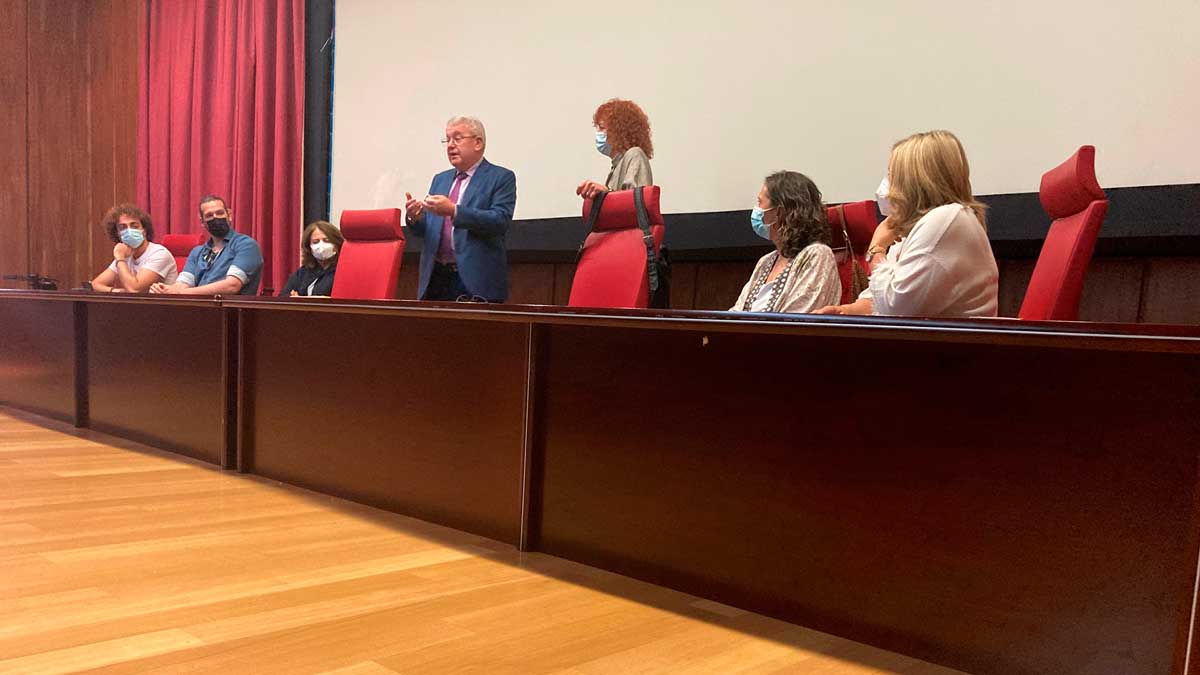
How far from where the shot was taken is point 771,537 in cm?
136

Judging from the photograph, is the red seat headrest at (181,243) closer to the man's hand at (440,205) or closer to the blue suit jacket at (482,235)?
the blue suit jacket at (482,235)

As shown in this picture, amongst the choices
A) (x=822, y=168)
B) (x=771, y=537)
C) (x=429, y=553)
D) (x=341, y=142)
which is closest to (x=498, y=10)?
(x=341, y=142)

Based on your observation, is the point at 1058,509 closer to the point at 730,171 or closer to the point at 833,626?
the point at 833,626

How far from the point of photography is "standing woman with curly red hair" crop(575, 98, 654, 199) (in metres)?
2.90

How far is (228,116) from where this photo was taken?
512 cm

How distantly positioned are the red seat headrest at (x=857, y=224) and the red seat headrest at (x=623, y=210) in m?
0.48

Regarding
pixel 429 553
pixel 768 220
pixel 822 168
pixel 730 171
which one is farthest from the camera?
pixel 730 171

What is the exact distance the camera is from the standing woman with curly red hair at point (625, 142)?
2.90 metres

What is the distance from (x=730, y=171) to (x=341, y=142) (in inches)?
93.8

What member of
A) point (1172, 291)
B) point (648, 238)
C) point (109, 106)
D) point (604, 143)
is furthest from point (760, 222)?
point (109, 106)

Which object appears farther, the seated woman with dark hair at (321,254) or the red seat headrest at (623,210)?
the seated woman with dark hair at (321,254)

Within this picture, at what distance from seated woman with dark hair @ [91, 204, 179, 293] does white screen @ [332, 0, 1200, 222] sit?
1173 mm

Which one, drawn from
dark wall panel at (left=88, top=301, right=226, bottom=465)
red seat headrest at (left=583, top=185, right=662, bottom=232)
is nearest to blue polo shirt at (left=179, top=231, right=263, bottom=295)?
dark wall panel at (left=88, top=301, right=226, bottom=465)

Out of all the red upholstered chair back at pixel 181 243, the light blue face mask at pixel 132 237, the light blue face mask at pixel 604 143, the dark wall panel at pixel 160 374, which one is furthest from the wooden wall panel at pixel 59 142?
the light blue face mask at pixel 604 143
